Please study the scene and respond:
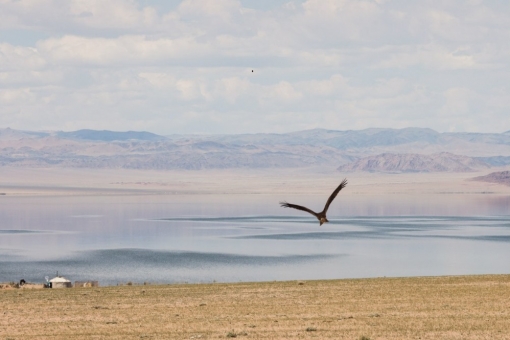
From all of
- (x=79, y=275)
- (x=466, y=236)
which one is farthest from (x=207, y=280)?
(x=466, y=236)

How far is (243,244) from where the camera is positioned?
82.2 m

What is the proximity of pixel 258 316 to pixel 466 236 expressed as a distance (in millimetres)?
67776

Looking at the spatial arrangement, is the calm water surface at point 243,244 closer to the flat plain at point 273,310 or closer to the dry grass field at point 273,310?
the dry grass field at point 273,310

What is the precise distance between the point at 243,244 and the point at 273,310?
54058 mm

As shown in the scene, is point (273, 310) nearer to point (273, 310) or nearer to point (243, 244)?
point (273, 310)

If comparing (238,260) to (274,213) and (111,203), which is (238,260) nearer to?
(274,213)

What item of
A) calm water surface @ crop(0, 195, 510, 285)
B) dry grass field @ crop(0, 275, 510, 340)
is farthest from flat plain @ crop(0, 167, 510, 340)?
calm water surface @ crop(0, 195, 510, 285)

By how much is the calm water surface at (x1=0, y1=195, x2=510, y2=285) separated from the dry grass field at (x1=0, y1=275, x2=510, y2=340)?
1725cm

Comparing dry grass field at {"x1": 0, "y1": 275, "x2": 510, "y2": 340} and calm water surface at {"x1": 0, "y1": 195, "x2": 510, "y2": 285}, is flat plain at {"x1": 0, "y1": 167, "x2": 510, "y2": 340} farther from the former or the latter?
calm water surface at {"x1": 0, "y1": 195, "x2": 510, "y2": 285}

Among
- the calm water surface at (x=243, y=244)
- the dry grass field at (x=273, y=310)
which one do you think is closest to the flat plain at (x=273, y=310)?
the dry grass field at (x=273, y=310)

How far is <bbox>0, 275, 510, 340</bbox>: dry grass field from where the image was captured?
910 inches

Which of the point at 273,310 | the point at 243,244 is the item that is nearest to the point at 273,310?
the point at 273,310

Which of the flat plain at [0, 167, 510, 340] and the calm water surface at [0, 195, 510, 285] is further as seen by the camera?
the calm water surface at [0, 195, 510, 285]

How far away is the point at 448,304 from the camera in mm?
29156
